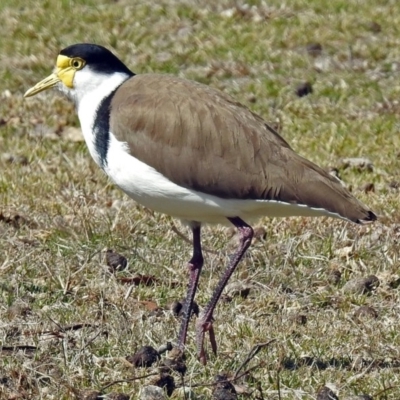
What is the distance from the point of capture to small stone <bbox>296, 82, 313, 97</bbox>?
9508 millimetres

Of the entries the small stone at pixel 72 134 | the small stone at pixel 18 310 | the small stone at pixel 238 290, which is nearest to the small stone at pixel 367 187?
the small stone at pixel 238 290

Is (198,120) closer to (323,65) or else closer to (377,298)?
(377,298)

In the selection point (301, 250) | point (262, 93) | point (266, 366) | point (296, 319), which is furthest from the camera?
point (262, 93)

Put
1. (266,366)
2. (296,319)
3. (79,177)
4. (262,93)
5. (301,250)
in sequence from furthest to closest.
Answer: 1. (262,93)
2. (79,177)
3. (301,250)
4. (296,319)
5. (266,366)

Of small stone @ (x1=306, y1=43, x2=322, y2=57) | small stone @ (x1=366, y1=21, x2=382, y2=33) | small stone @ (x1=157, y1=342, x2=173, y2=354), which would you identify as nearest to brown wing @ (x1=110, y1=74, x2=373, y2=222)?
small stone @ (x1=157, y1=342, x2=173, y2=354)

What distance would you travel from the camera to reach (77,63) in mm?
5754

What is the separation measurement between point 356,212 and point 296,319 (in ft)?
2.63

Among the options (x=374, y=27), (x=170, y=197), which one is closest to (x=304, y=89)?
(x=374, y=27)

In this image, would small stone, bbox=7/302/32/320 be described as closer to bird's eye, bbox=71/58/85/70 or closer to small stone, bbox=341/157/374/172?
bird's eye, bbox=71/58/85/70

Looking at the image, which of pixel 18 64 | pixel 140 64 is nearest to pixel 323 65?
pixel 140 64

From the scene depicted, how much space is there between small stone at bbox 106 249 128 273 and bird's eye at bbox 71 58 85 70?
116cm

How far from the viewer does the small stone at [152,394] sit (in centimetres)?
466

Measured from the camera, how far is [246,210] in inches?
206

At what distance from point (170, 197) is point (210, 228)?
1817 mm
